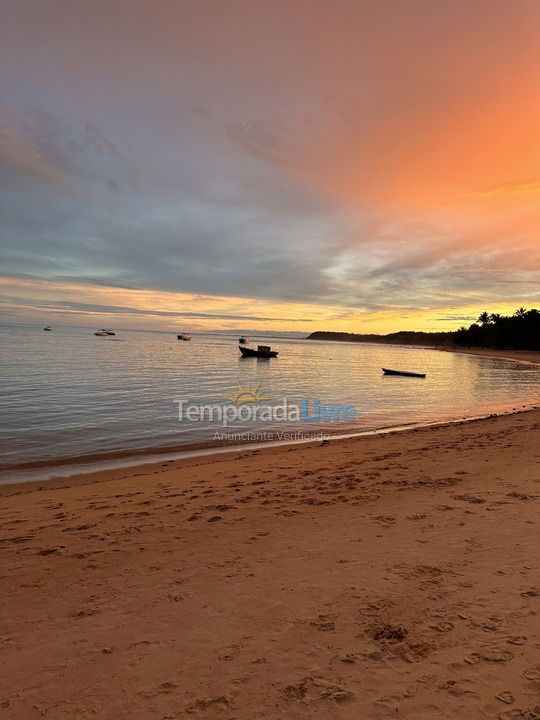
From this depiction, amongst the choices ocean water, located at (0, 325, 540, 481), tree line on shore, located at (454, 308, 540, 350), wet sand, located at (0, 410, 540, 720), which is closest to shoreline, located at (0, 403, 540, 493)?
ocean water, located at (0, 325, 540, 481)

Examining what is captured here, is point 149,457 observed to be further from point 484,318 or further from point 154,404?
point 484,318

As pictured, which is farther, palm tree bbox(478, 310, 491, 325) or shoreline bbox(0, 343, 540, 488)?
palm tree bbox(478, 310, 491, 325)

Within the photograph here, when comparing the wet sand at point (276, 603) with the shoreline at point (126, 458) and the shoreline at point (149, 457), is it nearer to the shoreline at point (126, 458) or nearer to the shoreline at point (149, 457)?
the shoreline at point (149, 457)

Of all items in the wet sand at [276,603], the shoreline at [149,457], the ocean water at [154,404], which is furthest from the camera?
the ocean water at [154,404]

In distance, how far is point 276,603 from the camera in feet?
14.9

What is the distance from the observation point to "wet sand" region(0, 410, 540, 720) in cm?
326

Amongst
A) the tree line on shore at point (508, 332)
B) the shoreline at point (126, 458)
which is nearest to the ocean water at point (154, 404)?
the shoreline at point (126, 458)

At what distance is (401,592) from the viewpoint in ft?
15.4

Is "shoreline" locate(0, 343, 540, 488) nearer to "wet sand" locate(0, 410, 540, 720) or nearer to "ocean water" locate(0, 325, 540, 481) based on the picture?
"ocean water" locate(0, 325, 540, 481)

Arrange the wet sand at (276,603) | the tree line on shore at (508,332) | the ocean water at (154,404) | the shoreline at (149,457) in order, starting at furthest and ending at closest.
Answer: the tree line on shore at (508,332) < the ocean water at (154,404) < the shoreline at (149,457) < the wet sand at (276,603)

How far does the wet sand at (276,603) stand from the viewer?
10.7 ft

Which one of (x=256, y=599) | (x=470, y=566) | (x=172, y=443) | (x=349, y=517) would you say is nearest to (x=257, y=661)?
(x=256, y=599)

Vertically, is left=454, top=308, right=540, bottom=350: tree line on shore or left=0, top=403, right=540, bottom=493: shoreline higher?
left=454, top=308, right=540, bottom=350: tree line on shore

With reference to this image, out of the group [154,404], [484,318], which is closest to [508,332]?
[484,318]
